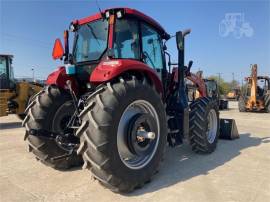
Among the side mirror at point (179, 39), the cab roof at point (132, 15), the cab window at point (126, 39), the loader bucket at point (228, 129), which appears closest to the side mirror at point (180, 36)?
the side mirror at point (179, 39)

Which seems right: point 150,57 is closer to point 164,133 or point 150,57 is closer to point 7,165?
point 164,133

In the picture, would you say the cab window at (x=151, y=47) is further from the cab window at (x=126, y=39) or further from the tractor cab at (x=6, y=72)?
the tractor cab at (x=6, y=72)

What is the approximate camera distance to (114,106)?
3.20m

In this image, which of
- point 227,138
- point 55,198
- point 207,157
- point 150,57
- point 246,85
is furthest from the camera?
point 246,85

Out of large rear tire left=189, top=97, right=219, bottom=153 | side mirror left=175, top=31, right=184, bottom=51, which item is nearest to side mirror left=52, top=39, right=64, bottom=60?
side mirror left=175, top=31, right=184, bottom=51

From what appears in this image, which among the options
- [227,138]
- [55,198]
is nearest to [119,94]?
[55,198]

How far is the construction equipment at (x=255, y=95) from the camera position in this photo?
52.0ft

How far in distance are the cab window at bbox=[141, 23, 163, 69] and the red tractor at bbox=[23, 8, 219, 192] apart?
0.05 ft

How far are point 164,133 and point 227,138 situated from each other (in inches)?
136

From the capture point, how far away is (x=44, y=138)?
3994mm

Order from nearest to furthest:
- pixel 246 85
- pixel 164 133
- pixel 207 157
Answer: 1. pixel 164 133
2. pixel 207 157
3. pixel 246 85

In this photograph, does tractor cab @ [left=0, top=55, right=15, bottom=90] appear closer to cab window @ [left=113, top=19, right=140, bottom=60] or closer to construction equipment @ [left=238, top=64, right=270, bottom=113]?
cab window @ [left=113, top=19, right=140, bottom=60]

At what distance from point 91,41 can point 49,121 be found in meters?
1.37

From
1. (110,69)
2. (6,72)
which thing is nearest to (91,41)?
(110,69)
